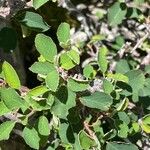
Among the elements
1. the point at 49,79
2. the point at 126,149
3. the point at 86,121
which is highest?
the point at 49,79

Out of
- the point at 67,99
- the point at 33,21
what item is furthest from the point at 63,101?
the point at 33,21

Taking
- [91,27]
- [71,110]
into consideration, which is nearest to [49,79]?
[71,110]

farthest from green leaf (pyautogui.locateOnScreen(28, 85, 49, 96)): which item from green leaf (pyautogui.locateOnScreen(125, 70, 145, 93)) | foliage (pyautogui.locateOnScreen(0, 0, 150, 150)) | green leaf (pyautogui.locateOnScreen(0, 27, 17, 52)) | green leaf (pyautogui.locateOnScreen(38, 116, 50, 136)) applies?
green leaf (pyautogui.locateOnScreen(125, 70, 145, 93))

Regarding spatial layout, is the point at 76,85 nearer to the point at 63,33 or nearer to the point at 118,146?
the point at 63,33

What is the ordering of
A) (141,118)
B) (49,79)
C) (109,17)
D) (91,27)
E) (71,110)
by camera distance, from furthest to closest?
(91,27), (109,17), (141,118), (71,110), (49,79)

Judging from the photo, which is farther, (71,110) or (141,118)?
(141,118)

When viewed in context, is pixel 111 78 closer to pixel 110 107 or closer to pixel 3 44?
pixel 110 107

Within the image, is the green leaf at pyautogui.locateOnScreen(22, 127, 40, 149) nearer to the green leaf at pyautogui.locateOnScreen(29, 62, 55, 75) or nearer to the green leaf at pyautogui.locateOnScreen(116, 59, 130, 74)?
the green leaf at pyautogui.locateOnScreen(29, 62, 55, 75)
